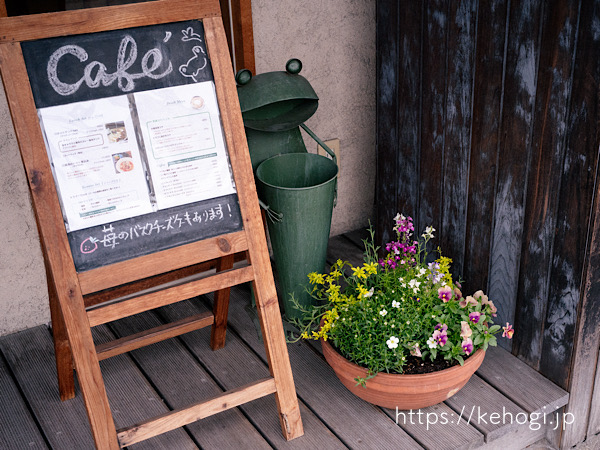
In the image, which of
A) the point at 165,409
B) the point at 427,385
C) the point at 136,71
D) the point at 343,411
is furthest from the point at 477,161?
the point at 165,409

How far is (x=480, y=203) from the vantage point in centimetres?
219

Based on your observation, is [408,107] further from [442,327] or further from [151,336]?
[151,336]

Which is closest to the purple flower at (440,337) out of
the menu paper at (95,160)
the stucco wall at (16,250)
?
the menu paper at (95,160)

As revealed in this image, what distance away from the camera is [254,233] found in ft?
5.94

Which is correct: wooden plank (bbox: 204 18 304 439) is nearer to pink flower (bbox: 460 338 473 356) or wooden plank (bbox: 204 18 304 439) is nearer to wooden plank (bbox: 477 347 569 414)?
pink flower (bbox: 460 338 473 356)

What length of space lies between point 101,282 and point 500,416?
1.28 metres

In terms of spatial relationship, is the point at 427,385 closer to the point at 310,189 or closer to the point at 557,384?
the point at 557,384

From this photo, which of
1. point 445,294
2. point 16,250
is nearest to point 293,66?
point 445,294

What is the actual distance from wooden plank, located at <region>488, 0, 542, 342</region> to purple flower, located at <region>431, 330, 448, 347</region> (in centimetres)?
40

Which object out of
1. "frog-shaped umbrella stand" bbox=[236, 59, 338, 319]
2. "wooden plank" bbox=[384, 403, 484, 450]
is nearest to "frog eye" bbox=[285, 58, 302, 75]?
"frog-shaped umbrella stand" bbox=[236, 59, 338, 319]

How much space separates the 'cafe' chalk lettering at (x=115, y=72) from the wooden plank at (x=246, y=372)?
1.07m

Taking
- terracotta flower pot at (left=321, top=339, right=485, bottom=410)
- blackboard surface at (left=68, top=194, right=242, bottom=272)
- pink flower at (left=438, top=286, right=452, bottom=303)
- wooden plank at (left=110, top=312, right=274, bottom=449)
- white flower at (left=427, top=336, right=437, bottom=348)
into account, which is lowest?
wooden plank at (left=110, top=312, right=274, bottom=449)

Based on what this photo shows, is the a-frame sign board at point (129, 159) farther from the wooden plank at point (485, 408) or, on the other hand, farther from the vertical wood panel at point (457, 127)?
the vertical wood panel at point (457, 127)

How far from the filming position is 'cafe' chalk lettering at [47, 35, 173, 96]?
158 centimetres
